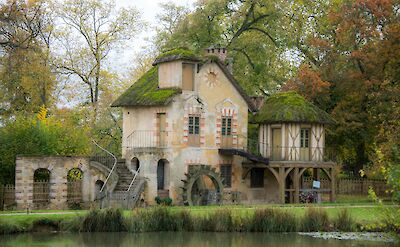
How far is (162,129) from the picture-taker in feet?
151

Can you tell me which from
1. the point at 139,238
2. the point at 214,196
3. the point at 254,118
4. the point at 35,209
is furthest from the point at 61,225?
the point at 254,118

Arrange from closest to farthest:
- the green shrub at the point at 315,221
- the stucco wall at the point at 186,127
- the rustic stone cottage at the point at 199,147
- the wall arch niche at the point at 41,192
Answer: the green shrub at the point at 315,221 < the wall arch niche at the point at 41,192 < the rustic stone cottage at the point at 199,147 < the stucco wall at the point at 186,127

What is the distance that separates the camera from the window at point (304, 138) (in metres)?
48.2

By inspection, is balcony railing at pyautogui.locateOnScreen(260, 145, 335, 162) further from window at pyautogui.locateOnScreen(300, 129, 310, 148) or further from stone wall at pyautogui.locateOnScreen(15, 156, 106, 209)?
stone wall at pyautogui.locateOnScreen(15, 156, 106, 209)

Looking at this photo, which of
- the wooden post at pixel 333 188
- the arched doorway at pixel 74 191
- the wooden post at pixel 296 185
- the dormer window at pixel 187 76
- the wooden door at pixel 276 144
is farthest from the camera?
the wooden post at pixel 333 188

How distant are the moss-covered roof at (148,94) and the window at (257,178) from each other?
759cm

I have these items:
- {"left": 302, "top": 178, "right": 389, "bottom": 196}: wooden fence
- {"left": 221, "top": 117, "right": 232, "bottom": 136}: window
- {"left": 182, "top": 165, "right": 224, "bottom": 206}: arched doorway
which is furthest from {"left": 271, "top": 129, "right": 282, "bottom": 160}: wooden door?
{"left": 302, "top": 178, "right": 389, "bottom": 196}: wooden fence

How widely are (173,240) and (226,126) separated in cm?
1730

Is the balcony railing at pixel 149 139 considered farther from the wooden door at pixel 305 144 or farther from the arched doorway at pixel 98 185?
the wooden door at pixel 305 144

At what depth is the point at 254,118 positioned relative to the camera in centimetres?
4922

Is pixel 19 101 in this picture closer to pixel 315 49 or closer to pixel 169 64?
pixel 169 64

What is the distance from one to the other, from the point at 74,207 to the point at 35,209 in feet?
7.51

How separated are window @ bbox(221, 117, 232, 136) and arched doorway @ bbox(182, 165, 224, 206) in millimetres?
3069

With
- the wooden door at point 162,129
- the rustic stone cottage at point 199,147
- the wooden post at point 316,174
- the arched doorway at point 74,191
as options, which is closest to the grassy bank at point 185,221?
the rustic stone cottage at point 199,147
